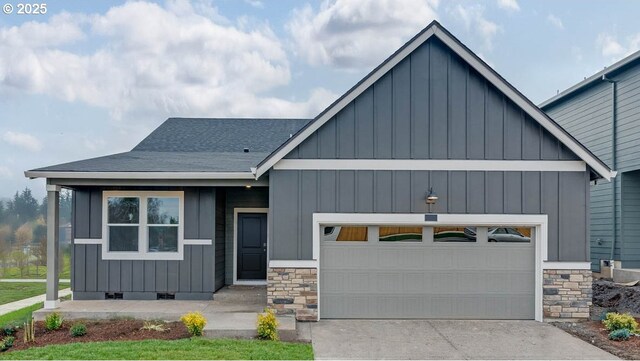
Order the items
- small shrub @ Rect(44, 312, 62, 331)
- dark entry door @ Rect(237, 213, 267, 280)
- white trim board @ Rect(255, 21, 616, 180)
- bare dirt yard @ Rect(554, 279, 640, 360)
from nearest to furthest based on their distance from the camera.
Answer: bare dirt yard @ Rect(554, 279, 640, 360) < small shrub @ Rect(44, 312, 62, 331) < white trim board @ Rect(255, 21, 616, 180) < dark entry door @ Rect(237, 213, 267, 280)

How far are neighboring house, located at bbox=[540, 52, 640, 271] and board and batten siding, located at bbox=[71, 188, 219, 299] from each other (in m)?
10.8

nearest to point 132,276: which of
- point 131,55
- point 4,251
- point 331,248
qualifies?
point 331,248

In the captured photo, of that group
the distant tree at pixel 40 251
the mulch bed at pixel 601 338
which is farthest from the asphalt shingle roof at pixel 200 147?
the distant tree at pixel 40 251

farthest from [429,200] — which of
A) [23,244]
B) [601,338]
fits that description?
[23,244]

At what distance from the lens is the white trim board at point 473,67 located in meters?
8.97

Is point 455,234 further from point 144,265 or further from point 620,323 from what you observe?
point 144,265

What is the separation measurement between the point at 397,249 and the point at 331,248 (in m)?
1.28

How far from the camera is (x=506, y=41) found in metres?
16.7

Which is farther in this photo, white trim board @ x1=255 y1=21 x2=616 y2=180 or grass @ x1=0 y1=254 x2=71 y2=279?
grass @ x1=0 y1=254 x2=71 y2=279

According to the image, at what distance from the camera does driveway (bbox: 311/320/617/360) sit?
7.04 metres

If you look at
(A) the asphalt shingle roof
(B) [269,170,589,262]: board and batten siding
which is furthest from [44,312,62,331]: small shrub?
(B) [269,170,589,262]: board and batten siding

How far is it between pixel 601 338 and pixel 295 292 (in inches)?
205

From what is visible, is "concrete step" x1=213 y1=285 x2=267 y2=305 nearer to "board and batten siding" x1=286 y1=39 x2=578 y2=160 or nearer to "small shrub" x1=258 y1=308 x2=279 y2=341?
"small shrub" x1=258 y1=308 x2=279 y2=341

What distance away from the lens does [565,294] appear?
920 cm
